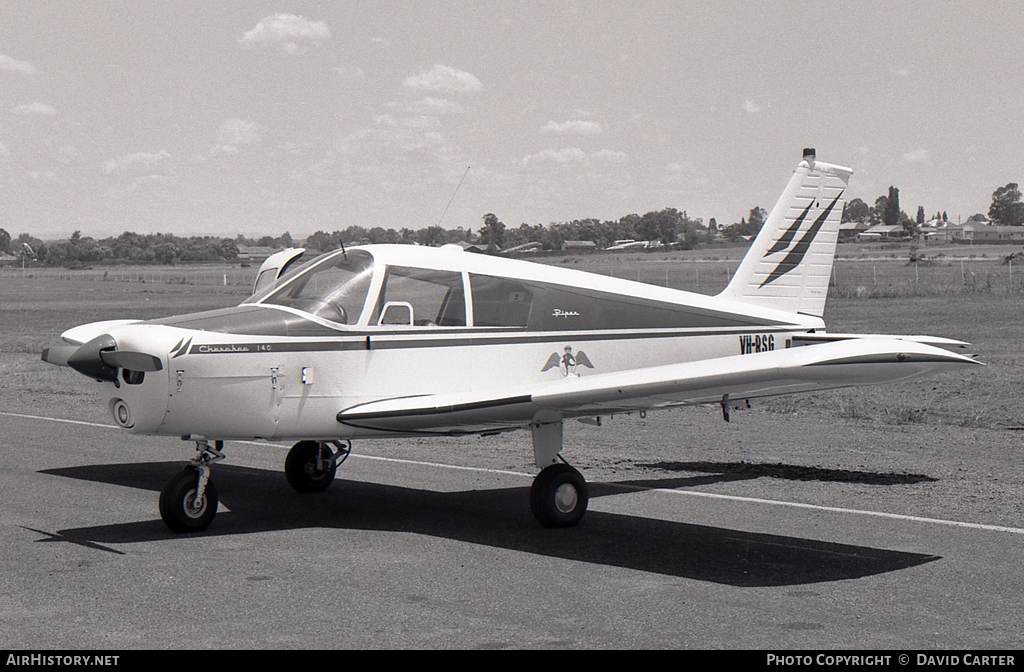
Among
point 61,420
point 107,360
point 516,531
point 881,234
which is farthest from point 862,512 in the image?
point 881,234

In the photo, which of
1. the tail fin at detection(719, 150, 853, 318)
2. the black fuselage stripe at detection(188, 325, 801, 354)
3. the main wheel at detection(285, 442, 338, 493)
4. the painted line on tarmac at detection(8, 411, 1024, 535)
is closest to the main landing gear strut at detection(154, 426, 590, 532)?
the black fuselage stripe at detection(188, 325, 801, 354)

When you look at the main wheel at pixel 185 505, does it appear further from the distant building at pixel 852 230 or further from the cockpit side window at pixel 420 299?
the distant building at pixel 852 230

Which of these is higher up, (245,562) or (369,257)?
(369,257)

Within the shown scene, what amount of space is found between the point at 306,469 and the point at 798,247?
18.8 feet

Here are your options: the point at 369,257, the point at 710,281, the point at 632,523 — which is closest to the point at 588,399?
the point at 632,523

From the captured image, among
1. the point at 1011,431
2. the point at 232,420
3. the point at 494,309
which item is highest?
the point at 494,309

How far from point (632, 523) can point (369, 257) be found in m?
3.23

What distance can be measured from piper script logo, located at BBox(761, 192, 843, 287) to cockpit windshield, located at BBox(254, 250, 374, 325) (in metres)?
4.59

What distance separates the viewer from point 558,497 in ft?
30.0

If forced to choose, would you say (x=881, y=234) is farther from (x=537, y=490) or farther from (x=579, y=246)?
(x=537, y=490)

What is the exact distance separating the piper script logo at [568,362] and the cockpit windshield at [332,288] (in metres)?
1.79

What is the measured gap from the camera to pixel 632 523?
9.41 meters
